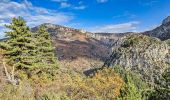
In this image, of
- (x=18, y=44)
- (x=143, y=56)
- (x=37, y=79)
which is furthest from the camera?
(x=143, y=56)

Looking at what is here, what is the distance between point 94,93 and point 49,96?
9688 millimetres

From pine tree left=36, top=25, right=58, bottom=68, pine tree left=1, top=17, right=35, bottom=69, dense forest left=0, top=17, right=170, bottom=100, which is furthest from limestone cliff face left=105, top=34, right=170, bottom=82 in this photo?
pine tree left=1, top=17, right=35, bottom=69

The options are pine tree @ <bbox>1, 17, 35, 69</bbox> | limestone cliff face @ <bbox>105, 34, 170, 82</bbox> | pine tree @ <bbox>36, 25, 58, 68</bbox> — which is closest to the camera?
pine tree @ <bbox>1, 17, 35, 69</bbox>

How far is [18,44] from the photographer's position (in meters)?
50.4

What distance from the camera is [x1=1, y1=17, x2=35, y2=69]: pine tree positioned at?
49.4m

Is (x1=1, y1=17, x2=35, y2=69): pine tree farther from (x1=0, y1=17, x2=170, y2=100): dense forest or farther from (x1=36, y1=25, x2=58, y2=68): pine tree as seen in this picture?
(x1=36, y1=25, x2=58, y2=68): pine tree

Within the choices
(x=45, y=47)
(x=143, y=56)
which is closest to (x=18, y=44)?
(x=45, y=47)

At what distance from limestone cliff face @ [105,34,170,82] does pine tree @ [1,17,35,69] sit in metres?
54.4

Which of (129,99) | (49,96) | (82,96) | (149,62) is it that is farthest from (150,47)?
→ (49,96)

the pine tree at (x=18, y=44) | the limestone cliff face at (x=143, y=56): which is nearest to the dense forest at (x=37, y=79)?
the pine tree at (x=18, y=44)

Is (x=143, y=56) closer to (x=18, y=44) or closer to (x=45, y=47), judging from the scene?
(x=45, y=47)

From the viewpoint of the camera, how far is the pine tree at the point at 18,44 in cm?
4944

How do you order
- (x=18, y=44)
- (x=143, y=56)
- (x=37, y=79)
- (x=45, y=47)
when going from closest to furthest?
(x=37, y=79), (x=18, y=44), (x=45, y=47), (x=143, y=56)

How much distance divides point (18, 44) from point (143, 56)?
64.1 meters
